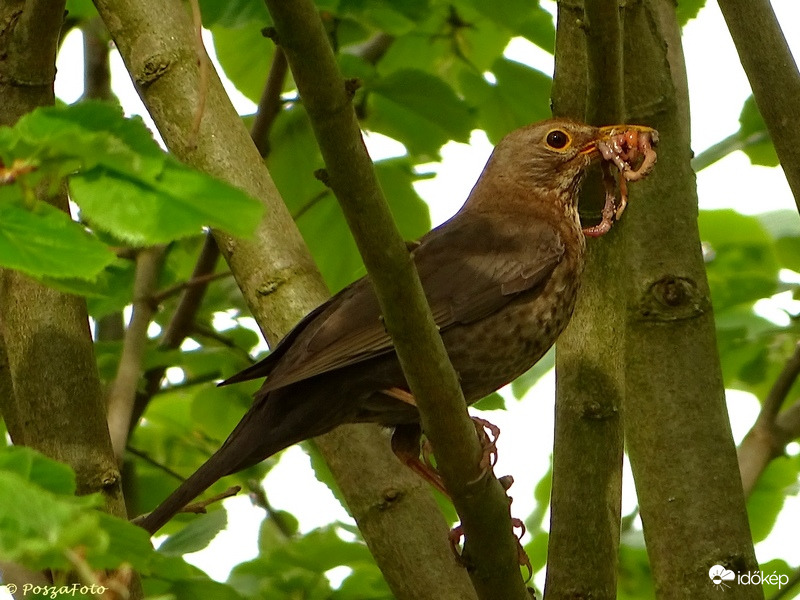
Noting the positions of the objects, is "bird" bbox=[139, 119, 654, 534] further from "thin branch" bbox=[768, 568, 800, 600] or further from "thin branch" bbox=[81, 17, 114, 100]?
"thin branch" bbox=[81, 17, 114, 100]

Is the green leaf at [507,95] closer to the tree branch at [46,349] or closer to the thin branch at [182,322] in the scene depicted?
the thin branch at [182,322]

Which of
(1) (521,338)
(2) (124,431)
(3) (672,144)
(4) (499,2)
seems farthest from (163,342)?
(3) (672,144)

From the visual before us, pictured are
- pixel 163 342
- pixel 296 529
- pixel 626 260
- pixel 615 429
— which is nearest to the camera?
pixel 615 429

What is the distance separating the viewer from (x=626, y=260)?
367cm

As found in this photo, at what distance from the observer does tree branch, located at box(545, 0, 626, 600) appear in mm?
3283

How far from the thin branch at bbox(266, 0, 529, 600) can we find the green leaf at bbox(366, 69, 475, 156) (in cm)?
212

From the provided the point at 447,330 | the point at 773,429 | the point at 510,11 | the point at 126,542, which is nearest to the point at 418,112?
the point at 510,11

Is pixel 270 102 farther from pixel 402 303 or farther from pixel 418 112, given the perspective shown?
pixel 402 303

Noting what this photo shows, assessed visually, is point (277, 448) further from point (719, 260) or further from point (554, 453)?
point (719, 260)

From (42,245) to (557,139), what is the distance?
304 cm

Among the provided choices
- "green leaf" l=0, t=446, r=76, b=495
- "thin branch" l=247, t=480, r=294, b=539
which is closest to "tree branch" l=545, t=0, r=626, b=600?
"green leaf" l=0, t=446, r=76, b=495

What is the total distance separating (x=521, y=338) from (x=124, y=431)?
1.43 m

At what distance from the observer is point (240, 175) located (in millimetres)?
3684

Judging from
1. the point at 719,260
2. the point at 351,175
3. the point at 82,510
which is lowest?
the point at 82,510
